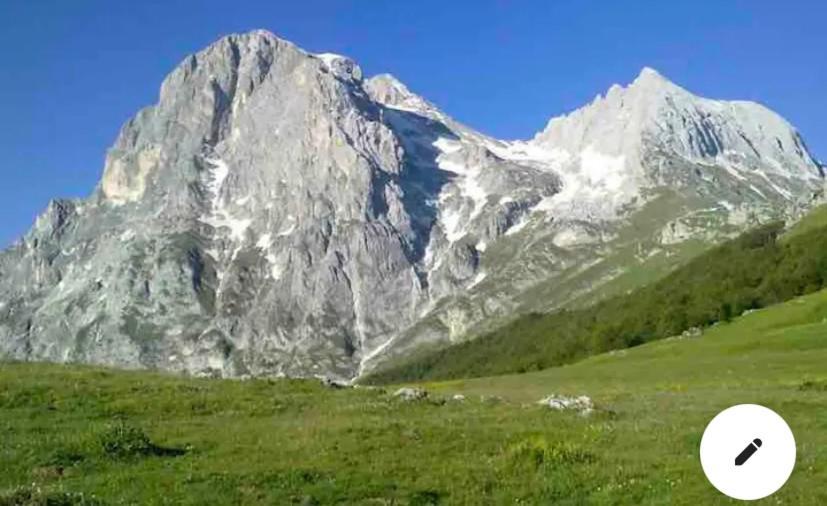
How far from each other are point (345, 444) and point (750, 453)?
63.1ft

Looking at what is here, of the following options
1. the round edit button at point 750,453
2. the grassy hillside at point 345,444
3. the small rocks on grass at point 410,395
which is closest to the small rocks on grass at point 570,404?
the grassy hillside at point 345,444

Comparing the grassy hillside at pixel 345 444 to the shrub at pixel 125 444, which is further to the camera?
the shrub at pixel 125 444

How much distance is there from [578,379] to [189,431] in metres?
46.9

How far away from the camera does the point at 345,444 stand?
101 feet

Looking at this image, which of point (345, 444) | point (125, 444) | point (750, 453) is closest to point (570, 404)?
point (345, 444)

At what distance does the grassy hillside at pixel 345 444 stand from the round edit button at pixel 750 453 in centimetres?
968

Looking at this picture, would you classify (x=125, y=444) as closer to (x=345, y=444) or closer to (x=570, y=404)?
(x=345, y=444)

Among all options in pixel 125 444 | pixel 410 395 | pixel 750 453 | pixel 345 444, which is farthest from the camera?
pixel 410 395

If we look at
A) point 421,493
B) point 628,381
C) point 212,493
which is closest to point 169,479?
point 212,493

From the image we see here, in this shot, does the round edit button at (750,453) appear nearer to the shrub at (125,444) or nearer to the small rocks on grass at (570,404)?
the shrub at (125,444)

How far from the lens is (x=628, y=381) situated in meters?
69.9

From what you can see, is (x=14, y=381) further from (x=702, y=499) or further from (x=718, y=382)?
Result: (x=718, y=382)

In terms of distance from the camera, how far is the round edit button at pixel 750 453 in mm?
13211

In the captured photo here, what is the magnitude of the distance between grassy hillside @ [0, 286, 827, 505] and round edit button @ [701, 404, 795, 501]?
381 inches
